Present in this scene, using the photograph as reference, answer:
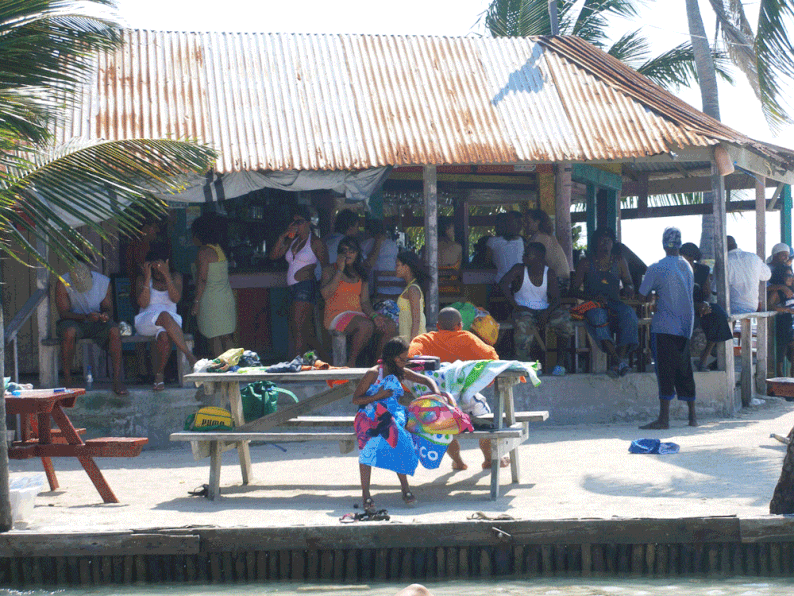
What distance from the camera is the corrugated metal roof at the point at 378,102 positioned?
1009cm

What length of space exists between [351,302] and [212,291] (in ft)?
4.90

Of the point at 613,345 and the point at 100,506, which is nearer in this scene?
the point at 100,506

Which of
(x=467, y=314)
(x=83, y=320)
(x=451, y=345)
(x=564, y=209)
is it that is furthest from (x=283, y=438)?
(x=564, y=209)

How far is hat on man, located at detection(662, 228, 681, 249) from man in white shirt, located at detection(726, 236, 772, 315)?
184 centimetres

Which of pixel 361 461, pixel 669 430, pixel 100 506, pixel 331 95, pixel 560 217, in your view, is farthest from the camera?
pixel 560 217

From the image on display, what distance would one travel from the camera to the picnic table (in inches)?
267

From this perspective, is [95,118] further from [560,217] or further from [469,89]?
[560,217]

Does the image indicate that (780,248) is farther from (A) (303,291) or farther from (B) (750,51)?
(A) (303,291)

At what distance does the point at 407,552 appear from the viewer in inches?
224


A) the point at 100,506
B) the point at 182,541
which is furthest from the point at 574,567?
the point at 100,506

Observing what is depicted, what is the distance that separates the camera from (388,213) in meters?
12.7

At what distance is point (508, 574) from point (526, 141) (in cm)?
578

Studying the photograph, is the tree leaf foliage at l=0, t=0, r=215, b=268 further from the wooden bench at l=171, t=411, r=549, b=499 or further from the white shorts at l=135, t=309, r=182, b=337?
the white shorts at l=135, t=309, r=182, b=337

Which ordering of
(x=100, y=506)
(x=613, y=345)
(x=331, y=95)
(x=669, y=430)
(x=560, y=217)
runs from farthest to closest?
(x=560, y=217)
(x=331, y=95)
(x=613, y=345)
(x=669, y=430)
(x=100, y=506)
